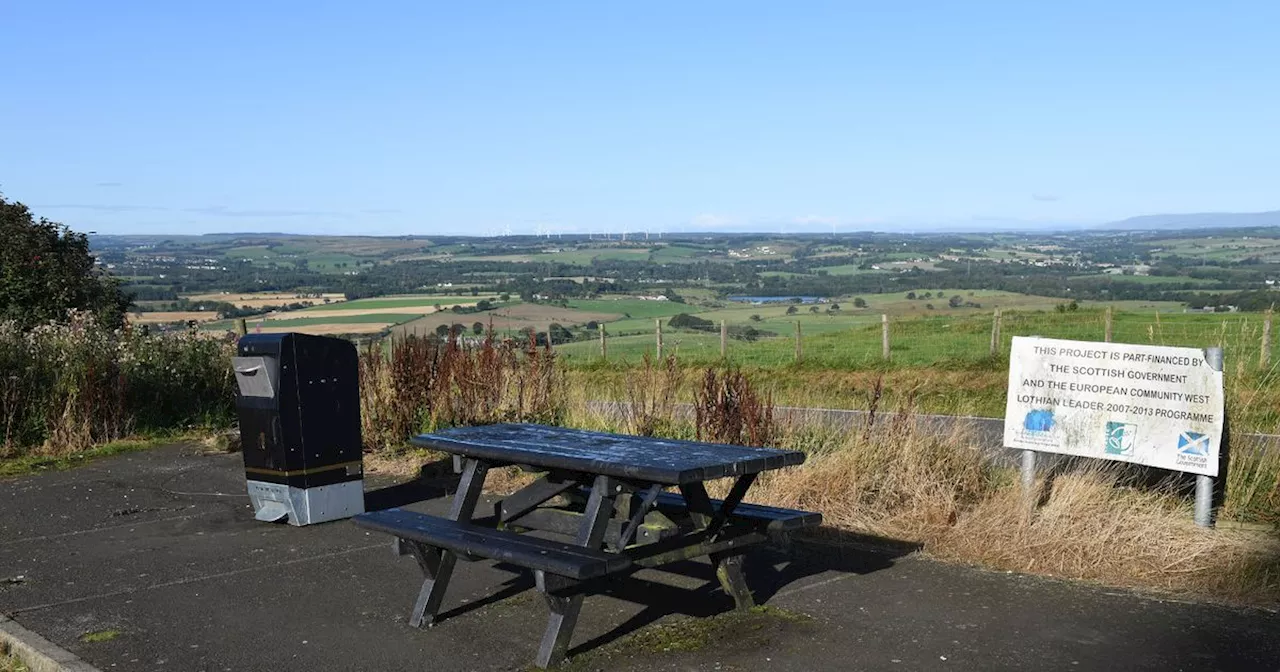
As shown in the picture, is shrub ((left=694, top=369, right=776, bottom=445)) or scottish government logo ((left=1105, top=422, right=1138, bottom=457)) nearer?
scottish government logo ((left=1105, top=422, right=1138, bottom=457))

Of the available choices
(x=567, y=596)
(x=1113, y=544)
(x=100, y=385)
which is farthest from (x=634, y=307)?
(x=567, y=596)

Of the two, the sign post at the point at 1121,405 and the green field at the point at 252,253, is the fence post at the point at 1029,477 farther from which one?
the green field at the point at 252,253

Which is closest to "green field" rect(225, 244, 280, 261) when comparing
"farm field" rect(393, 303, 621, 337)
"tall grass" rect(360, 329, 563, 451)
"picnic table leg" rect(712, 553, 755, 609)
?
"farm field" rect(393, 303, 621, 337)

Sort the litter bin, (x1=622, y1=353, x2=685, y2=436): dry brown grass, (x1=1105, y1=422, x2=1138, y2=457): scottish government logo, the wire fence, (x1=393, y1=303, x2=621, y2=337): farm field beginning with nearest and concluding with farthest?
1. (x1=1105, y1=422, x2=1138, y2=457): scottish government logo
2. the litter bin
3. (x1=622, y1=353, x2=685, y2=436): dry brown grass
4. the wire fence
5. (x1=393, y1=303, x2=621, y2=337): farm field

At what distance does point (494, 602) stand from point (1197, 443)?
13.4 feet

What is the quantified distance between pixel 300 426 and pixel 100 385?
5155 mm

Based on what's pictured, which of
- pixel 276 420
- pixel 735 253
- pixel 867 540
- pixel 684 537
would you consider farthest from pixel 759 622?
pixel 735 253

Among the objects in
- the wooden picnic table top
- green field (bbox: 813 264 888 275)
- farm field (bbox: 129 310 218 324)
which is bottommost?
green field (bbox: 813 264 888 275)

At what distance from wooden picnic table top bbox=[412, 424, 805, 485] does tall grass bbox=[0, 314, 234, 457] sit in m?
6.97

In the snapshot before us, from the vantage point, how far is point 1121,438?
7301 millimetres

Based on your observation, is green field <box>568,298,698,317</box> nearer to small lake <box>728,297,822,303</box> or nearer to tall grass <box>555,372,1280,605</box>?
small lake <box>728,297,822,303</box>

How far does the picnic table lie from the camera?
5.18 metres

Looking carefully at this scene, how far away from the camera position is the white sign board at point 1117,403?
699 centimetres

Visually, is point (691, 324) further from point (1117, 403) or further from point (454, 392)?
point (1117, 403)
